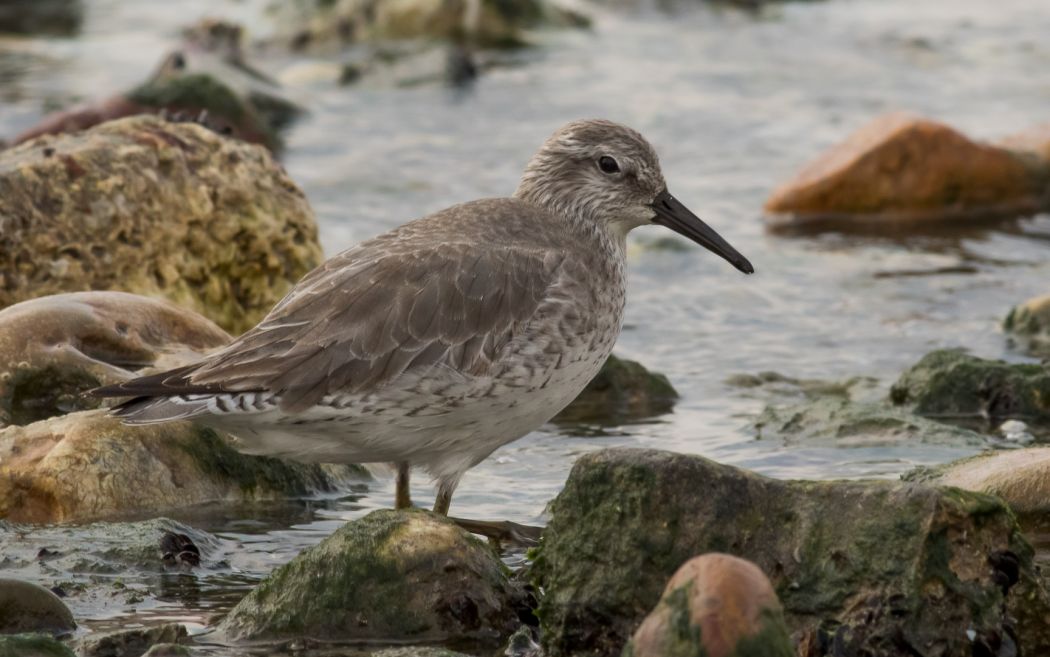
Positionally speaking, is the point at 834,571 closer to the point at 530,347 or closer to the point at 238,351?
the point at 530,347

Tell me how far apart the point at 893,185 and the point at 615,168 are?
275 inches

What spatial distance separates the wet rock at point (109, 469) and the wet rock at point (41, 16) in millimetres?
16398

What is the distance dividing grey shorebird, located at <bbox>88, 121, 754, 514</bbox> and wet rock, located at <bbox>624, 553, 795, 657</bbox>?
2.23 meters

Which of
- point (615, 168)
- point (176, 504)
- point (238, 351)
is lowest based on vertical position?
point (176, 504)

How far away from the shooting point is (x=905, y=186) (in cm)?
1439

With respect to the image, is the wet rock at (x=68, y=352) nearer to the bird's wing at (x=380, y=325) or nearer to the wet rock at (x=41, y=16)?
the bird's wing at (x=380, y=325)

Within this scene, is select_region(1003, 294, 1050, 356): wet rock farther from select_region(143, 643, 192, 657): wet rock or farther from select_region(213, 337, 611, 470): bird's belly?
select_region(143, 643, 192, 657): wet rock

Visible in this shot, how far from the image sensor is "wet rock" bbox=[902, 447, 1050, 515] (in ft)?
22.5

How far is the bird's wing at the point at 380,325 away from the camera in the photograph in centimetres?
662

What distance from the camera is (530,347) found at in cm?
684

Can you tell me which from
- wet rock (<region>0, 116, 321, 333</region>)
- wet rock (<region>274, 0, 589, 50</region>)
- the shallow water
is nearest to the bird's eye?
the shallow water

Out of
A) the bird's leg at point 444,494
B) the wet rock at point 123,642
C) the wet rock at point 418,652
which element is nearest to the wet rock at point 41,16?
the bird's leg at point 444,494

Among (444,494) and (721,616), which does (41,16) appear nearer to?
(444,494)

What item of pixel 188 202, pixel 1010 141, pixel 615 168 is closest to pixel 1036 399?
pixel 615 168
